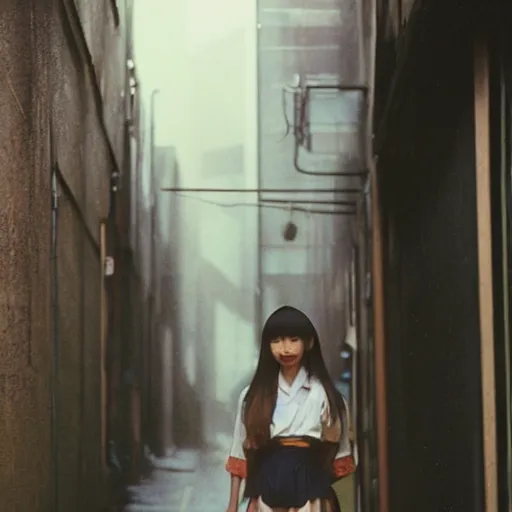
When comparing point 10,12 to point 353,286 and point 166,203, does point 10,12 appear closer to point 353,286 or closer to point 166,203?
point 166,203

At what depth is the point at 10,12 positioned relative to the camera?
7.54 ft

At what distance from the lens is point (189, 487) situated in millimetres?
2592

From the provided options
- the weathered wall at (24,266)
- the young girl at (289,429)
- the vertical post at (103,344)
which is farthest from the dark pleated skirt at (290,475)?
the weathered wall at (24,266)

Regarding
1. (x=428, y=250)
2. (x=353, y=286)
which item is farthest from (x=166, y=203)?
(x=428, y=250)

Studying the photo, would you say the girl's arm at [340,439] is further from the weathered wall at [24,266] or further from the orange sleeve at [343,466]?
the weathered wall at [24,266]

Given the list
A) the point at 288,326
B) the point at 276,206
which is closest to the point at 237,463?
the point at 288,326

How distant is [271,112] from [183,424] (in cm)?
86

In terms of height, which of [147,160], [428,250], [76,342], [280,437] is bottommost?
[280,437]

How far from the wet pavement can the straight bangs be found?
34cm

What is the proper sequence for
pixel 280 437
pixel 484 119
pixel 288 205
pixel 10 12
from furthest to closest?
pixel 288 205 < pixel 280 437 < pixel 10 12 < pixel 484 119

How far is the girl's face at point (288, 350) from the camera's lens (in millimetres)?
2496

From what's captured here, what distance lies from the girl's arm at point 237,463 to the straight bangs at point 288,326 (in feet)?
0.74

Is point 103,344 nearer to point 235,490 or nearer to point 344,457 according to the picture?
point 235,490

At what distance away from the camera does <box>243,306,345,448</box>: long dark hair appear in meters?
2.48
